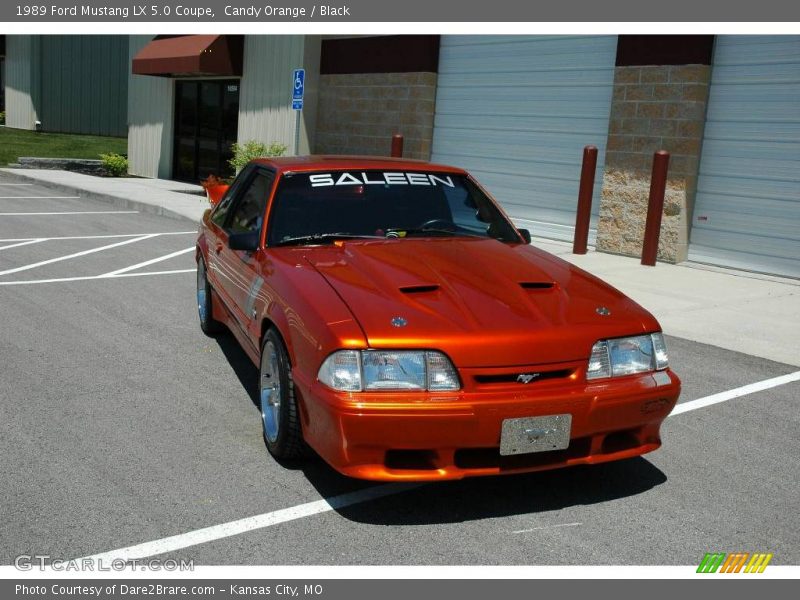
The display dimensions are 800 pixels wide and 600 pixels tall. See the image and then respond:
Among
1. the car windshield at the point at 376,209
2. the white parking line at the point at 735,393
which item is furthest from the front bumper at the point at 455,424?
the white parking line at the point at 735,393

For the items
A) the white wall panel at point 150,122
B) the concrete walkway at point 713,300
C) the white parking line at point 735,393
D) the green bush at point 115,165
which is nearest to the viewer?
the white parking line at point 735,393

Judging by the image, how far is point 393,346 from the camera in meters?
3.62

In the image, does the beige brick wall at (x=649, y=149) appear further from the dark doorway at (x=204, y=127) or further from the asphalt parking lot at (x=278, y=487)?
the dark doorway at (x=204, y=127)

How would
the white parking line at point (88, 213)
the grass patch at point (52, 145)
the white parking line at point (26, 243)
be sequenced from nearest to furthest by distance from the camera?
the white parking line at point (26, 243)
the white parking line at point (88, 213)
the grass patch at point (52, 145)

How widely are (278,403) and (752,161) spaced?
29.3ft

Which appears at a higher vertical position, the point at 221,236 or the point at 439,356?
the point at 221,236

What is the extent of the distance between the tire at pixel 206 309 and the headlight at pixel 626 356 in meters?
3.56

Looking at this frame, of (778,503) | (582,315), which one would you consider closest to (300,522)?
(582,315)

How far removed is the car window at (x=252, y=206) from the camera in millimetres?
5309

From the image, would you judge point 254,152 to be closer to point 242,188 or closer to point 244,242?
point 242,188

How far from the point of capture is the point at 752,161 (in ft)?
37.0

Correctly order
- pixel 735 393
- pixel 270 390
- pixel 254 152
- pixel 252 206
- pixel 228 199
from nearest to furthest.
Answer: pixel 270 390 < pixel 252 206 < pixel 735 393 < pixel 228 199 < pixel 254 152

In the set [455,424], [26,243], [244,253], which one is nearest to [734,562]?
[455,424]

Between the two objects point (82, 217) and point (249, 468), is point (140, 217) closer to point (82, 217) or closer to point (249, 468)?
point (82, 217)
